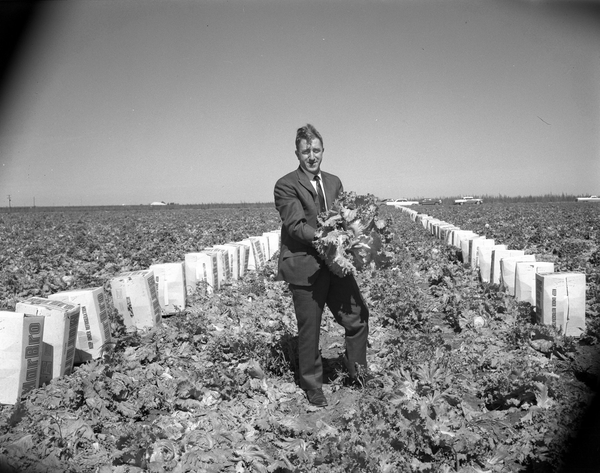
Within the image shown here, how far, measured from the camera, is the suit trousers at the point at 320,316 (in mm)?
3938

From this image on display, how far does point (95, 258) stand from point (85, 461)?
411 inches

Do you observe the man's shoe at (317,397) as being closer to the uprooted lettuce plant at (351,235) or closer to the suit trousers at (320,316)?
the suit trousers at (320,316)

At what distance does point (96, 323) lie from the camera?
5059 mm

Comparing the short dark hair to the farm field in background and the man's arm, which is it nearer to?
the man's arm

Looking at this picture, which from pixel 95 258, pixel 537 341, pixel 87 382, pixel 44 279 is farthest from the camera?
pixel 95 258

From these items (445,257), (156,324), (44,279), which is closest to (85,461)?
(156,324)

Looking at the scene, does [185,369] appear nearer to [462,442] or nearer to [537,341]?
[462,442]

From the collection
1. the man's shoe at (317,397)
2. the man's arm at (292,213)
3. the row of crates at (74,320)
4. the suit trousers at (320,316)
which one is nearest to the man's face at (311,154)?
the man's arm at (292,213)

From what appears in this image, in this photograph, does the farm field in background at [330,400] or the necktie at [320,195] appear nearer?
the farm field in background at [330,400]

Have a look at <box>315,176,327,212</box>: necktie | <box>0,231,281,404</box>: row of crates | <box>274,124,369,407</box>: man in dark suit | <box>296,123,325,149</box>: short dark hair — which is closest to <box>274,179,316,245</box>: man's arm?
<box>274,124,369,407</box>: man in dark suit

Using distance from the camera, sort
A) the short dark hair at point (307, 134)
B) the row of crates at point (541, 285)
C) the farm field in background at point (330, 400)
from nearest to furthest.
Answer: the farm field in background at point (330, 400) → the short dark hair at point (307, 134) → the row of crates at point (541, 285)

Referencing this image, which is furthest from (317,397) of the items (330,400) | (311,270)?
(311,270)

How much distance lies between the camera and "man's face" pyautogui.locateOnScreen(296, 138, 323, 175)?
12.5 feet

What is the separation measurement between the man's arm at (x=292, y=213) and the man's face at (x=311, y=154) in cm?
21
